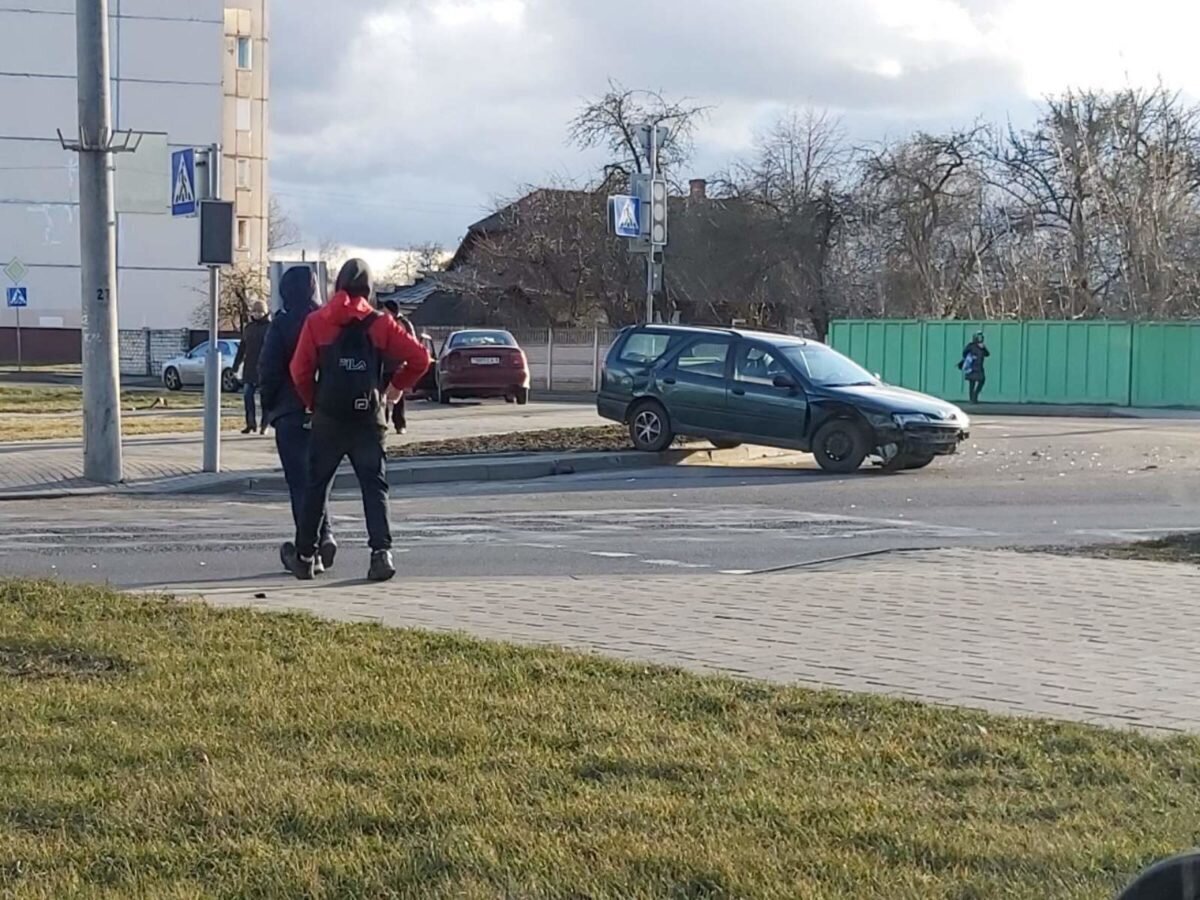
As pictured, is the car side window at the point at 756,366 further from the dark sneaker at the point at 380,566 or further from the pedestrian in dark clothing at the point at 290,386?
the dark sneaker at the point at 380,566

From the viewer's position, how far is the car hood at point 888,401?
63.8 ft

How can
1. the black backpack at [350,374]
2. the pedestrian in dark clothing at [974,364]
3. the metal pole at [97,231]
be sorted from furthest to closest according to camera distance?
the pedestrian in dark clothing at [974,364], the metal pole at [97,231], the black backpack at [350,374]

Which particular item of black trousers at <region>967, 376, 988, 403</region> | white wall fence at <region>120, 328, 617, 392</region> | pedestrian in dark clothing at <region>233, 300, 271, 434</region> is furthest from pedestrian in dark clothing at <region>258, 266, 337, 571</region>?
white wall fence at <region>120, 328, 617, 392</region>

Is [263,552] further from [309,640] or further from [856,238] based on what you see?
[856,238]

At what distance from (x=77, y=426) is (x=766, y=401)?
1125 centimetres

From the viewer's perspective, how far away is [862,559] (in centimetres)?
1130

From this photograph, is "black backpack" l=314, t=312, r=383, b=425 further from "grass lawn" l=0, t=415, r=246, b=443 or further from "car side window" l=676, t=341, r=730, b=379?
"grass lawn" l=0, t=415, r=246, b=443

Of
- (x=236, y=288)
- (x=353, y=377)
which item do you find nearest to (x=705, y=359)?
(x=353, y=377)

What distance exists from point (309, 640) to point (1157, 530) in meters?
9.12

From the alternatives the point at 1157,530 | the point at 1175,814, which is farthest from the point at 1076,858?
the point at 1157,530

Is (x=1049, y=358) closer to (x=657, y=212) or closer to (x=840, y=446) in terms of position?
(x=657, y=212)

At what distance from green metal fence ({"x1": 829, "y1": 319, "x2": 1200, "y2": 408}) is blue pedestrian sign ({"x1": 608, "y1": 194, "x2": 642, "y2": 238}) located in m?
20.1

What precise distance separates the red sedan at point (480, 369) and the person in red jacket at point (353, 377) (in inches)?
930

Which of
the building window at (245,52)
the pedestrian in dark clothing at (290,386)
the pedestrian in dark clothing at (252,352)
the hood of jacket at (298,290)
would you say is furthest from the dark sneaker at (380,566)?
the building window at (245,52)
